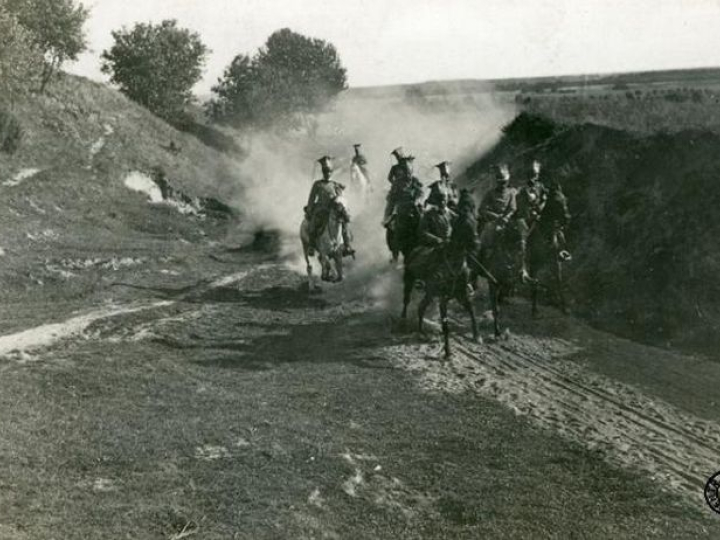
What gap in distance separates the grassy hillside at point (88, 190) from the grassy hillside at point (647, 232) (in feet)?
49.5

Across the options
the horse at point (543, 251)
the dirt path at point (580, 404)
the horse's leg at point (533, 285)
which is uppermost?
the horse at point (543, 251)

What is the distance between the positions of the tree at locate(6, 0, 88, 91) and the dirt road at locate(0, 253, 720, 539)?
30.4m

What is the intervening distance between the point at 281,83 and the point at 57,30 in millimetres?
A: 27780

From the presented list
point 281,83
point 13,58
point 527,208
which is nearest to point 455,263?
point 527,208

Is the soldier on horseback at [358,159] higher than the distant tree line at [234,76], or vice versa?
the distant tree line at [234,76]

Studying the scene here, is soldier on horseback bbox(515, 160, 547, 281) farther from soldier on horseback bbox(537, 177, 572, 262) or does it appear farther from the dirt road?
the dirt road

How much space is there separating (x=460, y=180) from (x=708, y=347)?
27.0 m

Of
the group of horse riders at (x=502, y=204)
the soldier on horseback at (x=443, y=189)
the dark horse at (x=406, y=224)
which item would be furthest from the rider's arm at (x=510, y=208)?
the dark horse at (x=406, y=224)

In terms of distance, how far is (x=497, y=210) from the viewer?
1900cm

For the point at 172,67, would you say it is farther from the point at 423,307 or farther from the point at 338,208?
the point at 423,307

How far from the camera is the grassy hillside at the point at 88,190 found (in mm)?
23661

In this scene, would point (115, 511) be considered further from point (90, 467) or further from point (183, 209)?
point (183, 209)

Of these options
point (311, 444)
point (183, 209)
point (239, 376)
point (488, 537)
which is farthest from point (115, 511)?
point (183, 209)

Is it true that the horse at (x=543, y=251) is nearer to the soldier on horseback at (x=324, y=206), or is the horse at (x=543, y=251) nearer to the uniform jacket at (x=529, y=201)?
the uniform jacket at (x=529, y=201)
